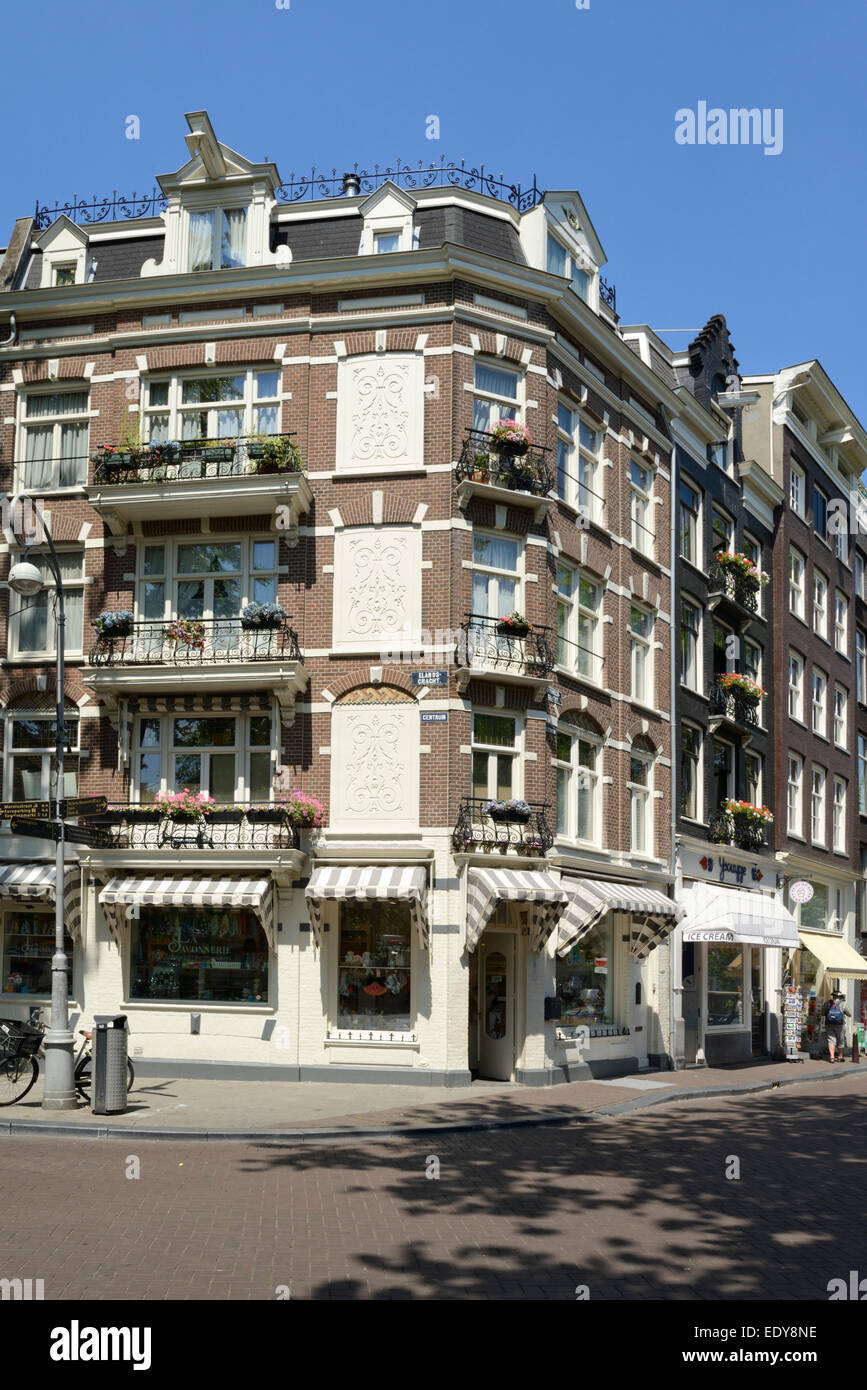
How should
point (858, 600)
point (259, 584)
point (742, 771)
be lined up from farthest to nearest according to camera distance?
1. point (858, 600)
2. point (742, 771)
3. point (259, 584)

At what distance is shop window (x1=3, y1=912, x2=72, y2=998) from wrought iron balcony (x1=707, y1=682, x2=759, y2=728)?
1725 cm

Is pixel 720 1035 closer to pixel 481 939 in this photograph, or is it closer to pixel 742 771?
pixel 742 771

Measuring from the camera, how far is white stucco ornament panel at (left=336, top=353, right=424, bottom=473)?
23984mm

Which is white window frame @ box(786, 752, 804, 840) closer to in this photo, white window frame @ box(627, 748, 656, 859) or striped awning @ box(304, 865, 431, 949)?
white window frame @ box(627, 748, 656, 859)

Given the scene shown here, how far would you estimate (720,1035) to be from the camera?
32094 mm

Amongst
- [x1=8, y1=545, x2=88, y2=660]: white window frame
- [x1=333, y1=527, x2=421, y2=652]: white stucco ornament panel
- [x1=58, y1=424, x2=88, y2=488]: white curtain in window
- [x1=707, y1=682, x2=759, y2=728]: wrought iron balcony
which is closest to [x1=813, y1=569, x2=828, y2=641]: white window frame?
[x1=707, y1=682, x2=759, y2=728]: wrought iron balcony

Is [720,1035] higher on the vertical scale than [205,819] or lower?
lower

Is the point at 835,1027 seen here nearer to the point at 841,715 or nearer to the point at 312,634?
the point at 841,715

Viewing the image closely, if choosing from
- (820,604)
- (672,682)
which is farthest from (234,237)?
(820,604)

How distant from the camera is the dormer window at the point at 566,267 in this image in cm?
2628

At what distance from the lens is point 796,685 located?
133 ft

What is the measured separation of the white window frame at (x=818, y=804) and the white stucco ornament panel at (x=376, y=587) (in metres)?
22.0
